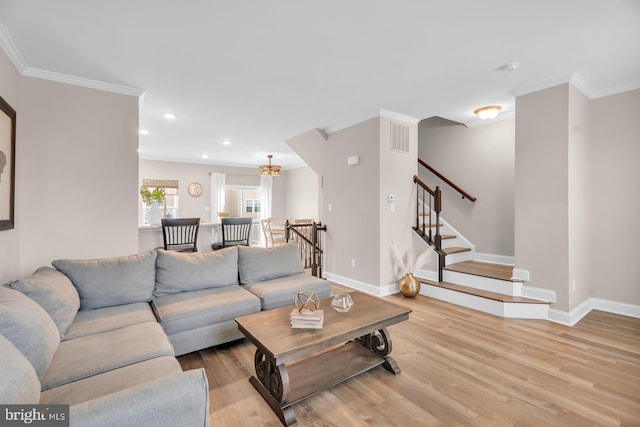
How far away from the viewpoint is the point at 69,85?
9.52 ft

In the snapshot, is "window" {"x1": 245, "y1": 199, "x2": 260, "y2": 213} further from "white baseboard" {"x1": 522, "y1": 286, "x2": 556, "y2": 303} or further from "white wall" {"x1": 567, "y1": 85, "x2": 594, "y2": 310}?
"white wall" {"x1": 567, "y1": 85, "x2": 594, "y2": 310}

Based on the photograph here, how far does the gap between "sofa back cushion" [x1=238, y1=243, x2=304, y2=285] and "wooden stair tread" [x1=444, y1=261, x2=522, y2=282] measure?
90.7 inches

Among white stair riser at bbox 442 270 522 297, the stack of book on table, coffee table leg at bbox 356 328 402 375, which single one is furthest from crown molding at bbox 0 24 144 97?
white stair riser at bbox 442 270 522 297

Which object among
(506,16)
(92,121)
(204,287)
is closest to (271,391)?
(204,287)

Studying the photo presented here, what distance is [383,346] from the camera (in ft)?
7.66

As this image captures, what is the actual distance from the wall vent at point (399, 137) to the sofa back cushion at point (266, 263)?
2155 mm

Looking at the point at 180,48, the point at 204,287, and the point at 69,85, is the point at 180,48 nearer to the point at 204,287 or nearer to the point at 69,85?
the point at 69,85

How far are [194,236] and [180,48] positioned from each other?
103 inches

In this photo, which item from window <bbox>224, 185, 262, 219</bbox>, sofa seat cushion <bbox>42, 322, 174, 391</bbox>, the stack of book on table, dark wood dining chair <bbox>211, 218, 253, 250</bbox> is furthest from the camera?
window <bbox>224, 185, 262, 219</bbox>

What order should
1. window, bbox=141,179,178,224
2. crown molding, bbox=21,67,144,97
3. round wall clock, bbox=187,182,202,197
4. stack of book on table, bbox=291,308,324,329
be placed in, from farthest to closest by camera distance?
round wall clock, bbox=187,182,202,197 < window, bbox=141,179,178,224 < crown molding, bbox=21,67,144,97 < stack of book on table, bbox=291,308,324,329

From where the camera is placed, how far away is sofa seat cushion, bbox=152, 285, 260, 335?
Answer: 2.22m

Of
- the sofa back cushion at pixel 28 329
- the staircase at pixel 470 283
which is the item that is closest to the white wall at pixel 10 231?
the sofa back cushion at pixel 28 329

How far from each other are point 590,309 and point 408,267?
82.8 inches

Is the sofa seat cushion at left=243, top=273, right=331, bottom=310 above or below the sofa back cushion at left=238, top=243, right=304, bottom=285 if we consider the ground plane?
below
